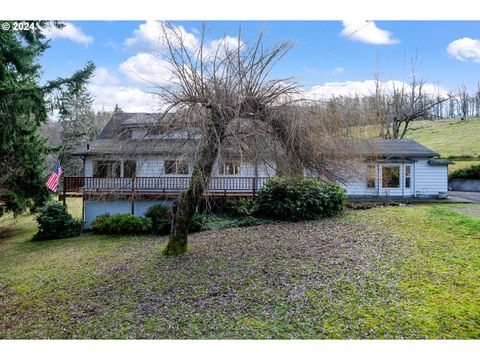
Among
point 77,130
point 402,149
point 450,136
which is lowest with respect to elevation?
point 402,149

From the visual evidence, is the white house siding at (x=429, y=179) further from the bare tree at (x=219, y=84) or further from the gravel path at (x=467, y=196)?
the bare tree at (x=219, y=84)

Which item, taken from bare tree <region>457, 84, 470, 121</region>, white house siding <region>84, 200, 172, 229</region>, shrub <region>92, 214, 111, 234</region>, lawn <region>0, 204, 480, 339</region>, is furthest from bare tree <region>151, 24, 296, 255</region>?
bare tree <region>457, 84, 470, 121</region>

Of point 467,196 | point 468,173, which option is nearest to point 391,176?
point 467,196

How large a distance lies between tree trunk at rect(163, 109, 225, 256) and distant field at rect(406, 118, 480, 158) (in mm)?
19419

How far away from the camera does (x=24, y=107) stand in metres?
6.98

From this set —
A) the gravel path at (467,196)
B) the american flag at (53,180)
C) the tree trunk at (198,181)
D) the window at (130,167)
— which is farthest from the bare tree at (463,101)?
the american flag at (53,180)

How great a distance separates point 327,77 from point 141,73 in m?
3.35

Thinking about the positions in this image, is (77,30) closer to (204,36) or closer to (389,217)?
(204,36)

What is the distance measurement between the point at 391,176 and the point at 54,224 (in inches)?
517

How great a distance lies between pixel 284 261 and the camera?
20.6 ft

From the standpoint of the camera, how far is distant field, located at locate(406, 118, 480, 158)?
67.2 feet

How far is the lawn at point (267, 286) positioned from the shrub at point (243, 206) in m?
1.76

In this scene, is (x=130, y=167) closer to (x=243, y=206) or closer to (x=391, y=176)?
(x=243, y=206)
